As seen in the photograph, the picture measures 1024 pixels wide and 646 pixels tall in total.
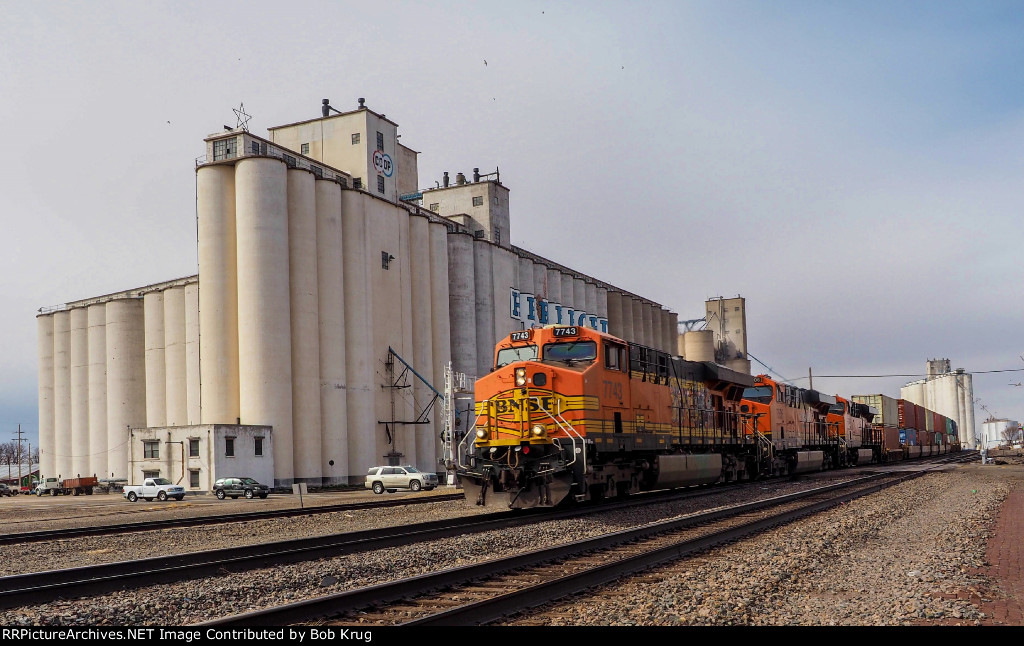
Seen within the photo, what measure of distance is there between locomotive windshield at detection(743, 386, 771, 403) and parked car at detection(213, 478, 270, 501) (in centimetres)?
2451

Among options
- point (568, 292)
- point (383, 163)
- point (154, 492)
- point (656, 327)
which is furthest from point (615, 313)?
point (154, 492)

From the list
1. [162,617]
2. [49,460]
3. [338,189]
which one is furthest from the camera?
[49,460]

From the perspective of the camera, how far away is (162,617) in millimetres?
9516

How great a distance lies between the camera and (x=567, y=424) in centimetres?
1972

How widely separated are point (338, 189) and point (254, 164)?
595 cm

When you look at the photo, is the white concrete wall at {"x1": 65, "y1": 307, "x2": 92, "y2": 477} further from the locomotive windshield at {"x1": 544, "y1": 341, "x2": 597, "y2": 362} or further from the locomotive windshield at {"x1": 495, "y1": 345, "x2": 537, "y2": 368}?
the locomotive windshield at {"x1": 544, "y1": 341, "x2": 597, "y2": 362}

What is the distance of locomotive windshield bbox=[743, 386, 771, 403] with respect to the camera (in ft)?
114

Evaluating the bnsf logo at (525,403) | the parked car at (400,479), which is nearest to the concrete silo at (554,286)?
the parked car at (400,479)

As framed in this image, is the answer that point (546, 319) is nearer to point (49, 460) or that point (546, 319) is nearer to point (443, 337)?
point (443, 337)

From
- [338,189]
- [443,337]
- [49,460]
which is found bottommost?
[49,460]

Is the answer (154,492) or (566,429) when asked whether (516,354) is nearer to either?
(566,429)
